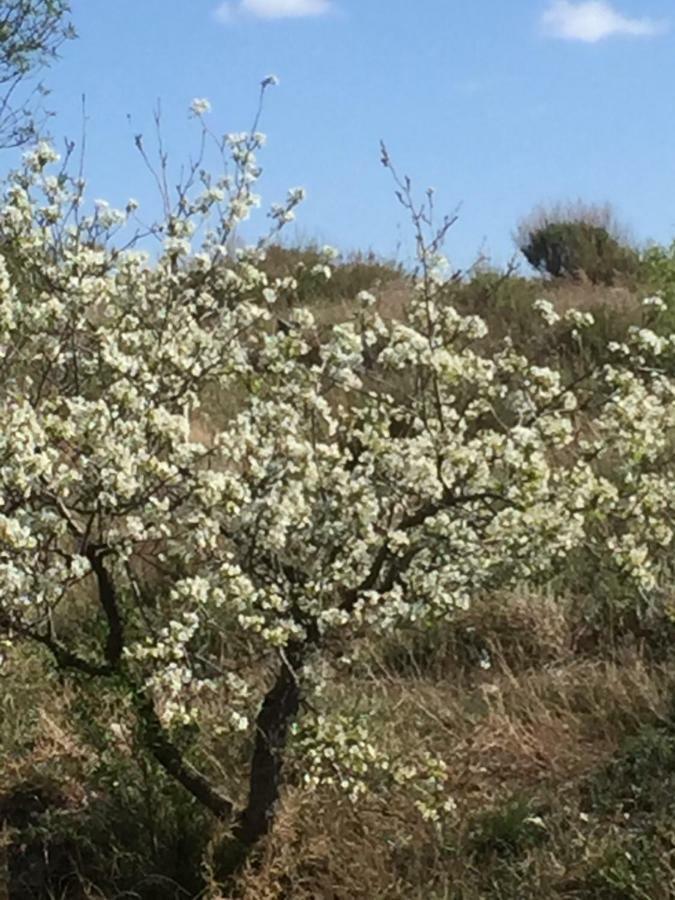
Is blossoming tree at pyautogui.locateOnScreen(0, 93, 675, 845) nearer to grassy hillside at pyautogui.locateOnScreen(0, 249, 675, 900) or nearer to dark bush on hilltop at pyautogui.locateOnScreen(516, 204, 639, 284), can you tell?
grassy hillside at pyautogui.locateOnScreen(0, 249, 675, 900)

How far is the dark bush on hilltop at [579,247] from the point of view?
16906 mm

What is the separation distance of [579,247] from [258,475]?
14378 millimetres

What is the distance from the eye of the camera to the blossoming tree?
3.91 m

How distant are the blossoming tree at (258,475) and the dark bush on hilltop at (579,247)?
12.0 metres

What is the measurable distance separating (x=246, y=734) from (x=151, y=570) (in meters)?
2.07

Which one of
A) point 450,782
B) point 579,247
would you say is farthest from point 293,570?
A: point 579,247

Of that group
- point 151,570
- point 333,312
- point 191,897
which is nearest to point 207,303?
point 191,897

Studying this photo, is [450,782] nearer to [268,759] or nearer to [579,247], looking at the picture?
[268,759]

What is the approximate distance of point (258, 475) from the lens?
3.95 metres

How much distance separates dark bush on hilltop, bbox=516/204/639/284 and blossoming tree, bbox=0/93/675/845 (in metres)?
12.0

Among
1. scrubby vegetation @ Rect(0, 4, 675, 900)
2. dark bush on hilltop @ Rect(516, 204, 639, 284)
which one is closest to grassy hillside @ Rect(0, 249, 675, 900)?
scrubby vegetation @ Rect(0, 4, 675, 900)

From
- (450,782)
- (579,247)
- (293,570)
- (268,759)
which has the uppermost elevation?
(579,247)

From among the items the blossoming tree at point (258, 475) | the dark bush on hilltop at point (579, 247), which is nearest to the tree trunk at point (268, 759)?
the blossoming tree at point (258, 475)

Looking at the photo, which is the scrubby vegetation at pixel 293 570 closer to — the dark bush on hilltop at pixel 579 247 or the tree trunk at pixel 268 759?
→ the tree trunk at pixel 268 759
